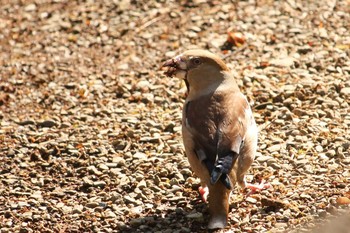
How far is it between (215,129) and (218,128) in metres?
0.03

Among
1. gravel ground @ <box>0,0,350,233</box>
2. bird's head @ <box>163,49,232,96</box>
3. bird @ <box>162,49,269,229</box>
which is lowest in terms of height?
gravel ground @ <box>0,0,350,233</box>

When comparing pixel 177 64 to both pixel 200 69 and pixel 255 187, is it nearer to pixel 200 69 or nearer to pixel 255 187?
pixel 200 69

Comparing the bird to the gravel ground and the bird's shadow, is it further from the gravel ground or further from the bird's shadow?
the gravel ground

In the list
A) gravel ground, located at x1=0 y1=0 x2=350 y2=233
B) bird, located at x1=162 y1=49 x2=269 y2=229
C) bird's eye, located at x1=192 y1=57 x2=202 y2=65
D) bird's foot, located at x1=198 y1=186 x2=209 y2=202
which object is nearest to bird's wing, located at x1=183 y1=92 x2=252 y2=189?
bird, located at x1=162 y1=49 x2=269 y2=229

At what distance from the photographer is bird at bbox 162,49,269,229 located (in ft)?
22.1

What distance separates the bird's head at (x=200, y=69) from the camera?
305 inches

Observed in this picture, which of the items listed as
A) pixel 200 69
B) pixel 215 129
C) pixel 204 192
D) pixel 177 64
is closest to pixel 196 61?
pixel 200 69

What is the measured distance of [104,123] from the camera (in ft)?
28.8

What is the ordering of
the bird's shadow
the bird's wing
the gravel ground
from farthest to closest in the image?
the gravel ground
the bird's shadow
the bird's wing

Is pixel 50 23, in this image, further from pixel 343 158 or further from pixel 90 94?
pixel 343 158

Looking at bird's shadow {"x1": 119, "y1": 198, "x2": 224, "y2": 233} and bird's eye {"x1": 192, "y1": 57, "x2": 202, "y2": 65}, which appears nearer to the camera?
bird's shadow {"x1": 119, "y1": 198, "x2": 224, "y2": 233}

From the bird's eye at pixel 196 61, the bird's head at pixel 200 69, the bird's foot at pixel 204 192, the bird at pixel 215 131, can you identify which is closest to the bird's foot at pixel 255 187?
the bird at pixel 215 131

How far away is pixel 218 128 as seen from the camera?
7000 mm

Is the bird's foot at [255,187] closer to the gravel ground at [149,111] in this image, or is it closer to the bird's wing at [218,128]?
the gravel ground at [149,111]
